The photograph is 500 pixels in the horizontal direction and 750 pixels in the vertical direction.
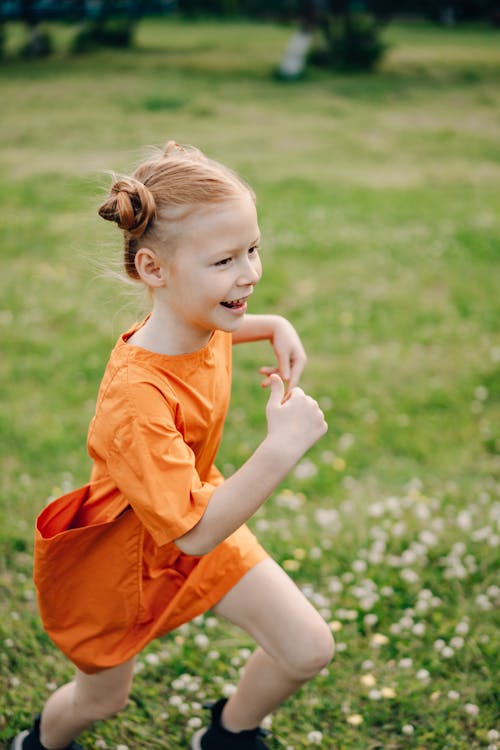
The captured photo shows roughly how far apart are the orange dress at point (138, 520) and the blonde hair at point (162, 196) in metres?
0.36

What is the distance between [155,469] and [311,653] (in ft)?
2.81

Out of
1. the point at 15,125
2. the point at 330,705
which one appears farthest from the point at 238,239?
the point at 15,125

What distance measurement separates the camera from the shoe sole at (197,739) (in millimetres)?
3127

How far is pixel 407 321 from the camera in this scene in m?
7.26

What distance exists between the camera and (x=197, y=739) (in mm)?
3148

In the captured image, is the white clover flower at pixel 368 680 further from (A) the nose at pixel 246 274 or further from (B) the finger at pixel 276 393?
(A) the nose at pixel 246 274

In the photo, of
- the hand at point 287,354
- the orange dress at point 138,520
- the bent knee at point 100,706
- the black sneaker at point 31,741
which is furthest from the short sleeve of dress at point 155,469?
the black sneaker at point 31,741

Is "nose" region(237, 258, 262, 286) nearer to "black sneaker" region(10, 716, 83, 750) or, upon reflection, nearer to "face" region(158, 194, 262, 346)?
"face" region(158, 194, 262, 346)

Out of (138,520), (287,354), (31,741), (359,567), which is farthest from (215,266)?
(359,567)

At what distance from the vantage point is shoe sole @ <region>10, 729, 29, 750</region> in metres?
3.16

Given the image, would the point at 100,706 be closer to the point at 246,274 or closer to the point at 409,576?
the point at 246,274

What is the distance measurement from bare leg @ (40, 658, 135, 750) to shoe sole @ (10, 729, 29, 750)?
0.54 ft

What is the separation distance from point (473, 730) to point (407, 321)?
14.3 feet

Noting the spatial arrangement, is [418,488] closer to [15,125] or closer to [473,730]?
[473,730]
